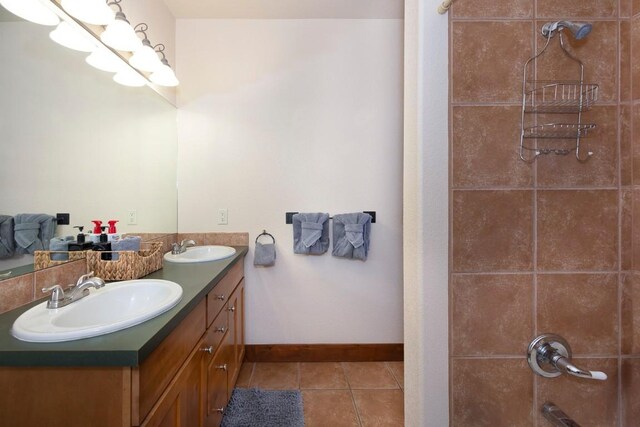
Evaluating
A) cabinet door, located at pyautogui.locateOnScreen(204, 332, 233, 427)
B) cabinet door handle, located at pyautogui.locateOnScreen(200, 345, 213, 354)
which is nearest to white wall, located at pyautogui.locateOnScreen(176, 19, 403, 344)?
cabinet door, located at pyautogui.locateOnScreen(204, 332, 233, 427)

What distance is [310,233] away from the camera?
6.35 ft

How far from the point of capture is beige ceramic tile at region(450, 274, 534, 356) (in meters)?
0.83

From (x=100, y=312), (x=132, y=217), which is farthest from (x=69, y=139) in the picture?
(x=100, y=312)

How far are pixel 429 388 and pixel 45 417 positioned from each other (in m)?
1.03

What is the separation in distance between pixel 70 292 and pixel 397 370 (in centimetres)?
196

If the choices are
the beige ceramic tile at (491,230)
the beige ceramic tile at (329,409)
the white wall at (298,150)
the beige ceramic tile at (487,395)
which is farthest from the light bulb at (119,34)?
the beige ceramic tile at (329,409)

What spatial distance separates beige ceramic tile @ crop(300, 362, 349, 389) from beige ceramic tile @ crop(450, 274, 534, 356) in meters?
1.22

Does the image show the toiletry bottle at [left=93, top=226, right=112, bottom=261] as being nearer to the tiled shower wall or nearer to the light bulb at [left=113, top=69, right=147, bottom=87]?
the light bulb at [left=113, top=69, right=147, bottom=87]

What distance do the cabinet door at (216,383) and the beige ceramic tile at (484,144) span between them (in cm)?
127

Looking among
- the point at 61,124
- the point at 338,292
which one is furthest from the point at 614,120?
the point at 61,124

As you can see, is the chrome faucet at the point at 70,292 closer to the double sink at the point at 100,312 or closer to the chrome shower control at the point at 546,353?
the double sink at the point at 100,312

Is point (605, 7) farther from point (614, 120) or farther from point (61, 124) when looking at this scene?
point (61, 124)

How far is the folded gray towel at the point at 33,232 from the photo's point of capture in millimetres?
938

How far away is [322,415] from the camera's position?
1525 mm
